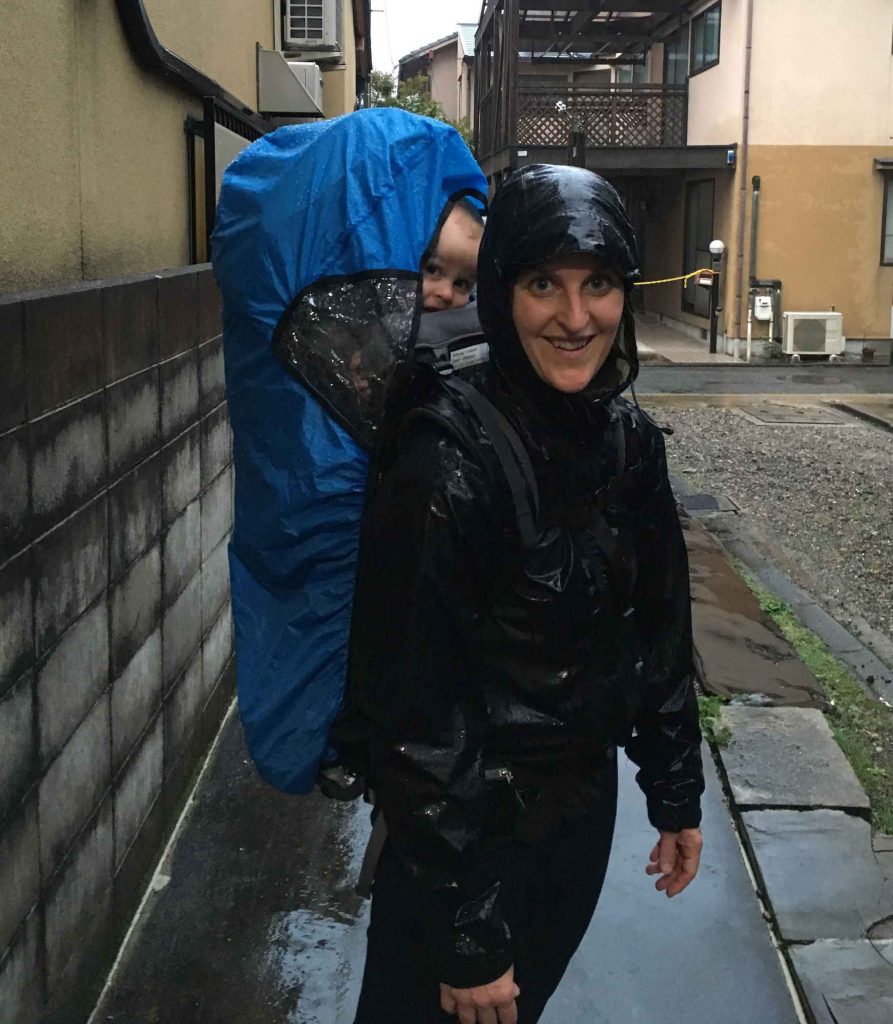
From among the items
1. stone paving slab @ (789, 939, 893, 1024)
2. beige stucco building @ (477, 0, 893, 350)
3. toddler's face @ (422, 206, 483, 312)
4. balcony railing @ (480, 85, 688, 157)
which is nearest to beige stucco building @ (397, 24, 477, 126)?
balcony railing @ (480, 85, 688, 157)

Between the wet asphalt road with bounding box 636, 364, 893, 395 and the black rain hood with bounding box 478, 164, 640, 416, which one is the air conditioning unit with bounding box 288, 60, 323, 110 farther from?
the wet asphalt road with bounding box 636, 364, 893, 395

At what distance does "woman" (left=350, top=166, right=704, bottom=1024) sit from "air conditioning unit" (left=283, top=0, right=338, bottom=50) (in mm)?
7349

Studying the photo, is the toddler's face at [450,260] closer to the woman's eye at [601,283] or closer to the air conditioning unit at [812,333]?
the woman's eye at [601,283]

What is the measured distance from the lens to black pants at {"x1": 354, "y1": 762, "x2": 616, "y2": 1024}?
189cm

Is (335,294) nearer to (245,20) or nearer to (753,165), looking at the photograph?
(245,20)

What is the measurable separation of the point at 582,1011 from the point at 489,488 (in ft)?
6.06

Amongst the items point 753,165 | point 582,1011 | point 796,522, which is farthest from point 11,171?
point 753,165

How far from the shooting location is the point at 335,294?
1.92 metres

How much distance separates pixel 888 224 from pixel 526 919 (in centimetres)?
2065

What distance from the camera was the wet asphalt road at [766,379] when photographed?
1638cm

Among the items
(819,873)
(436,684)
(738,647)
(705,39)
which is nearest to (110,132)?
(436,684)

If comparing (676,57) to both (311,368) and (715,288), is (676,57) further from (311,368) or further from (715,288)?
(311,368)

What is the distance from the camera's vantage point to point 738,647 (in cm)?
566

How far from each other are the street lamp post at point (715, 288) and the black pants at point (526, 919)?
1923cm
